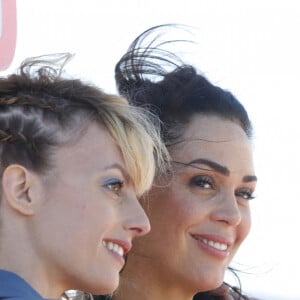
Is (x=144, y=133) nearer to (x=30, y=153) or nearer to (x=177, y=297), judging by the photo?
(x=30, y=153)

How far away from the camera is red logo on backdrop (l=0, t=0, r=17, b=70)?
1.86 meters

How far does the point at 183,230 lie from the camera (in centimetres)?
164

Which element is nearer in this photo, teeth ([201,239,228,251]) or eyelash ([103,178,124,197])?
eyelash ([103,178,124,197])

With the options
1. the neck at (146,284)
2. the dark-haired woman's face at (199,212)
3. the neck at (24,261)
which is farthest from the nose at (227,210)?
the neck at (24,261)

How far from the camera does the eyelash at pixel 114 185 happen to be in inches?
50.5

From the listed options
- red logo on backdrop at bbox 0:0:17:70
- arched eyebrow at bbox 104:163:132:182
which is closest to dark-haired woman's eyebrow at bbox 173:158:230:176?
arched eyebrow at bbox 104:163:132:182

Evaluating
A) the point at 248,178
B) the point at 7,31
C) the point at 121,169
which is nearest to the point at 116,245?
the point at 121,169

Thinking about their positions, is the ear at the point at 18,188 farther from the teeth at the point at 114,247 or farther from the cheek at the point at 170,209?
the cheek at the point at 170,209

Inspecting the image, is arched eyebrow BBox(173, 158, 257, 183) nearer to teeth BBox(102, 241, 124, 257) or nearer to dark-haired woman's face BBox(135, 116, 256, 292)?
dark-haired woman's face BBox(135, 116, 256, 292)

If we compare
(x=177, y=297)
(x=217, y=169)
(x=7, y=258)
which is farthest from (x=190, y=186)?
(x=7, y=258)

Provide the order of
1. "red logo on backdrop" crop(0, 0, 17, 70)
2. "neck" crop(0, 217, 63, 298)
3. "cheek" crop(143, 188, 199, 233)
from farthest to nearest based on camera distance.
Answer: "red logo on backdrop" crop(0, 0, 17, 70) → "cheek" crop(143, 188, 199, 233) → "neck" crop(0, 217, 63, 298)

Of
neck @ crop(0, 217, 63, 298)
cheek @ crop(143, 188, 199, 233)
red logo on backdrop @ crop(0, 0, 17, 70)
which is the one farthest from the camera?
red logo on backdrop @ crop(0, 0, 17, 70)

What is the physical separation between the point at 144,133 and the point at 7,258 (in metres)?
0.31

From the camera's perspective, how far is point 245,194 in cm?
171
